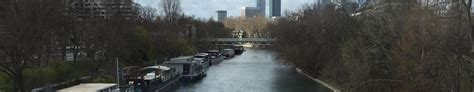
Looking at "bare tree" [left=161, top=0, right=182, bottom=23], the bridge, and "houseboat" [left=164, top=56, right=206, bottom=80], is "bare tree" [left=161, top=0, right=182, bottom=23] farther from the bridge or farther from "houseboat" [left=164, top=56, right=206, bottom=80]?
"houseboat" [left=164, top=56, right=206, bottom=80]

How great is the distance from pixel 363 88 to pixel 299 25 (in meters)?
31.3

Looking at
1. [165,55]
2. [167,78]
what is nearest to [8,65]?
[167,78]

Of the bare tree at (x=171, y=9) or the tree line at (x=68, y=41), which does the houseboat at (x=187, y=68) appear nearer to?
the tree line at (x=68, y=41)

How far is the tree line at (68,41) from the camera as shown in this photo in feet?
112

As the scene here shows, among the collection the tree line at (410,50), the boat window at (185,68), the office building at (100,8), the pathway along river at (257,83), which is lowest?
the pathway along river at (257,83)

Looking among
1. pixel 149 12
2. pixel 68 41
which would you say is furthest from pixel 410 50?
pixel 149 12

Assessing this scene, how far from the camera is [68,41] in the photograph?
48281 millimetres

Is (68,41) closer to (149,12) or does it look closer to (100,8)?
(100,8)

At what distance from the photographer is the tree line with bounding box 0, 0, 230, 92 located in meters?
34.2

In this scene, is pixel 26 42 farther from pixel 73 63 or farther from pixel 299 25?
pixel 299 25

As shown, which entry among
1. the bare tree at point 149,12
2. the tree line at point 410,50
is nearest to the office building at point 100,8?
the bare tree at point 149,12

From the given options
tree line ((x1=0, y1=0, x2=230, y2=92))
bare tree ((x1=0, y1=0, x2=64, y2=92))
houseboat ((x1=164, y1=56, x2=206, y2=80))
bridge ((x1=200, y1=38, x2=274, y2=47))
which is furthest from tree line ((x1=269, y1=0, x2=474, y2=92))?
bridge ((x1=200, y1=38, x2=274, y2=47))

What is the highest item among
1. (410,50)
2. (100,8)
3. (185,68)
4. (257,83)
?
(100,8)

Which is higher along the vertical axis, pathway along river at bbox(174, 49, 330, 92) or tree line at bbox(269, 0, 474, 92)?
tree line at bbox(269, 0, 474, 92)
